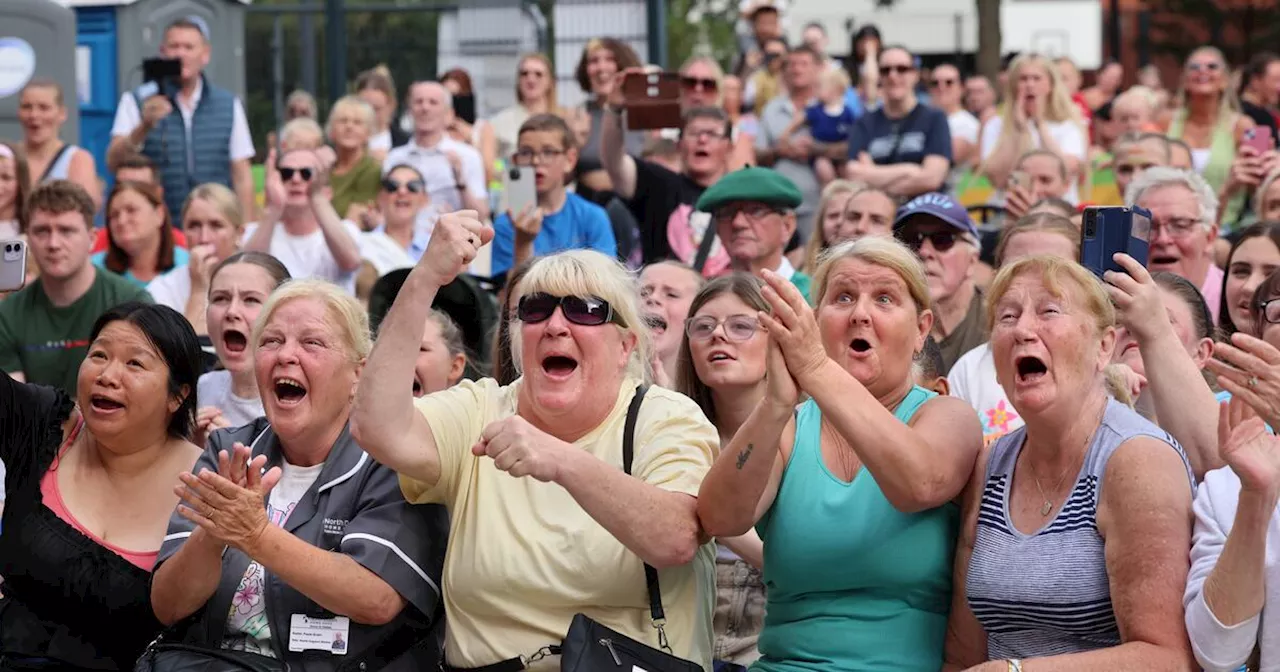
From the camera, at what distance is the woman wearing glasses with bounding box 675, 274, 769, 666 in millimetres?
4953

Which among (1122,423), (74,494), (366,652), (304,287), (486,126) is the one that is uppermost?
(486,126)

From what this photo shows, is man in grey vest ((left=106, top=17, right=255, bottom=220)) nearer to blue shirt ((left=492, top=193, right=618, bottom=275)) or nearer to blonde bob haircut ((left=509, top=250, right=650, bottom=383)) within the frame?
blue shirt ((left=492, top=193, right=618, bottom=275))

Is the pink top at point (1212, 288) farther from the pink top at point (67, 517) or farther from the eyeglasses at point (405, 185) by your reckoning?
the eyeglasses at point (405, 185)

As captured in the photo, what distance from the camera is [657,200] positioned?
28.5ft

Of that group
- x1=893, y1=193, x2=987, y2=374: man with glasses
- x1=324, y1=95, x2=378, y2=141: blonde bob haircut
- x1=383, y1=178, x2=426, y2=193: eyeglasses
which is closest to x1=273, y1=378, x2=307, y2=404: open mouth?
x1=893, y1=193, x2=987, y2=374: man with glasses

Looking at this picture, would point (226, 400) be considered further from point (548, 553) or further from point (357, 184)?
point (357, 184)

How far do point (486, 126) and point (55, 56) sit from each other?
9.21ft

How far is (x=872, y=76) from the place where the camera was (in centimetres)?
1191

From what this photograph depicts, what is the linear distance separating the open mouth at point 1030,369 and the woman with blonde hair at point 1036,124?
550 centimetres

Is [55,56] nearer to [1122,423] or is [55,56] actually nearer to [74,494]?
[74,494]

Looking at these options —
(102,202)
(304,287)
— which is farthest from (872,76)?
(304,287)

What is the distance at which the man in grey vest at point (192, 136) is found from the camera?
10586 mm

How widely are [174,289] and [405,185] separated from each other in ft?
6.38

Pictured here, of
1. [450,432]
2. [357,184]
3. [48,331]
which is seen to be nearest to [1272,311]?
[450,432]
